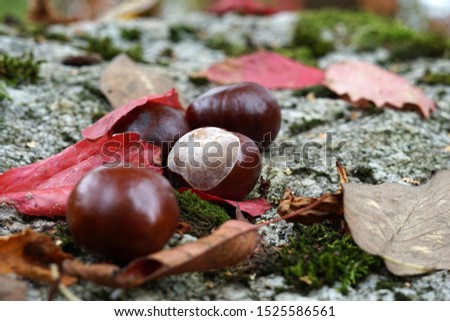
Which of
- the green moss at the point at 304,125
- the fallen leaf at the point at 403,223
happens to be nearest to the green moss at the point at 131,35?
the green moss at the point at 304,125

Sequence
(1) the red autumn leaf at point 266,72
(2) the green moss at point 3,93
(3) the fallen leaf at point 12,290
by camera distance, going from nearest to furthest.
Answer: (3) the fallen leaf at point 12,290 → (2) the green moss at point 3,93 → (1) the red autumn leaf at point 266,72

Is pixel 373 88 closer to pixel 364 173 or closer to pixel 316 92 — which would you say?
pixel 316 92

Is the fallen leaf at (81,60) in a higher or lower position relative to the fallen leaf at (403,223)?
higher

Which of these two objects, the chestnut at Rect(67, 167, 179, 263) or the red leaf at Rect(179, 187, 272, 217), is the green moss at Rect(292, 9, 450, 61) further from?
the chestnut at Rect(67, 167, 179, 263)

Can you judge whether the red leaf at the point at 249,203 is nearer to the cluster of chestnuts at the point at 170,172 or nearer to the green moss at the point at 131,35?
the cluster of chestnuts at the point at 170,172

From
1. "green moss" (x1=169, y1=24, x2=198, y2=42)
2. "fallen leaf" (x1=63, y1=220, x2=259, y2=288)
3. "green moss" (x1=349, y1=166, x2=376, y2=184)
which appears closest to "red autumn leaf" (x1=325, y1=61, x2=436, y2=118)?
"green moss" (x1=349, y1=166, x2=376, y2=184)

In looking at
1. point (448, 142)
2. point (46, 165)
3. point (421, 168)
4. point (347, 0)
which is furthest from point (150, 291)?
point (347, 0)
